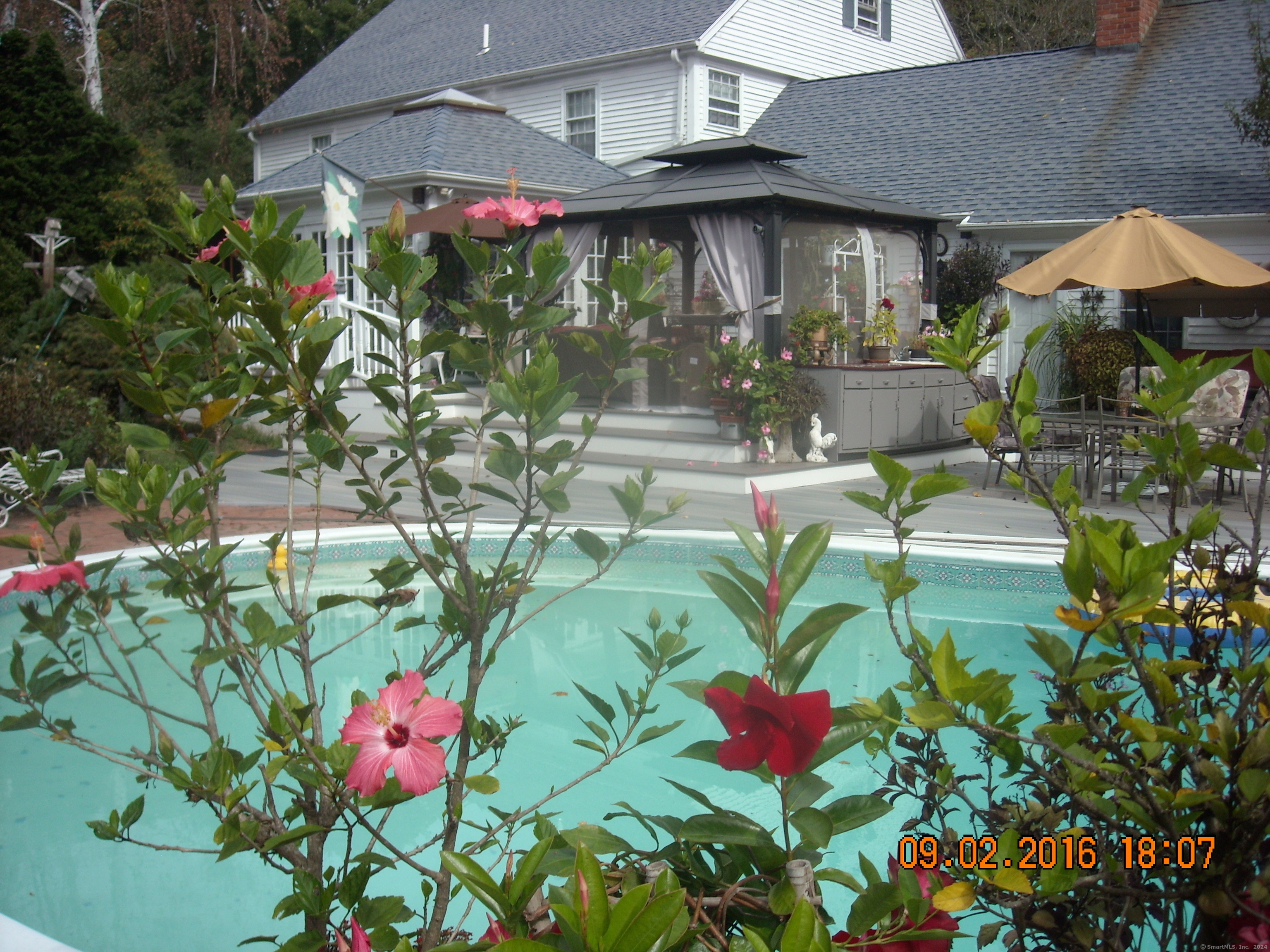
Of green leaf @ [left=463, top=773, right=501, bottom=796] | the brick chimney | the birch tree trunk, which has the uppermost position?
the birch tree trunk

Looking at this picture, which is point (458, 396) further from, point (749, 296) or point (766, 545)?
point (766, 545)

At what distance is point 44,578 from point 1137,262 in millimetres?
8466

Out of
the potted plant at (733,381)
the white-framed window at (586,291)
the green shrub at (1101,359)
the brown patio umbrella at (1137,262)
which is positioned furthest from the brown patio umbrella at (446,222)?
the green shrub at (1101,359)

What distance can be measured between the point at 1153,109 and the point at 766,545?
17.1 m

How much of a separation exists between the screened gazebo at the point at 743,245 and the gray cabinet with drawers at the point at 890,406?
3.32 ft

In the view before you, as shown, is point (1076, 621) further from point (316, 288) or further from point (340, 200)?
point (340, 200)

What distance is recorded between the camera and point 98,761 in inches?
169

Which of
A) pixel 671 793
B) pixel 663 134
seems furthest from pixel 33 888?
pixel 663 134

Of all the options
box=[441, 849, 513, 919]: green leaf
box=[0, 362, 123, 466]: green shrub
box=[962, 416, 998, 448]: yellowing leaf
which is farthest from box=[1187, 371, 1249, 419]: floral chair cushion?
box=[441, 849, 513, 919]: green leaf

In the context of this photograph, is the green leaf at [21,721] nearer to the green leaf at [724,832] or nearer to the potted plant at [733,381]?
the green leaf at [724,832]

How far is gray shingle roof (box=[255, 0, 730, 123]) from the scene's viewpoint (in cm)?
1783

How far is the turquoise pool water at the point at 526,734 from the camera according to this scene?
3.05 metres

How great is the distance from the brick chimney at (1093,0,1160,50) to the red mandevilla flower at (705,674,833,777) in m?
19.0

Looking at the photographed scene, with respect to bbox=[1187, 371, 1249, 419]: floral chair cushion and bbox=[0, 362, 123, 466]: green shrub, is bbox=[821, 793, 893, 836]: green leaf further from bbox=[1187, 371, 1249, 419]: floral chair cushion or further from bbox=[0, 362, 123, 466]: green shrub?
bbox=[1187, 371, 1249, 419]: floral chair cushion
